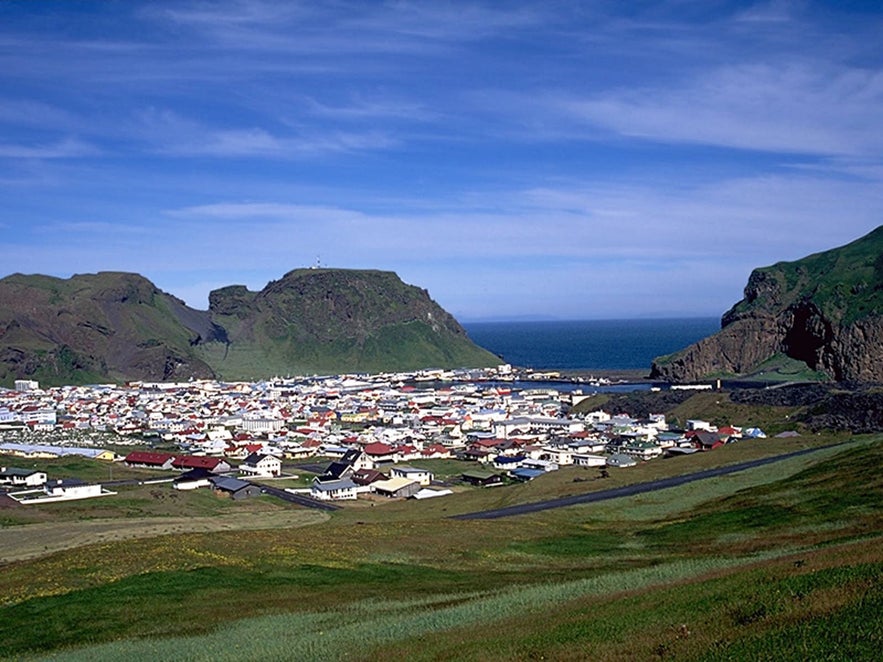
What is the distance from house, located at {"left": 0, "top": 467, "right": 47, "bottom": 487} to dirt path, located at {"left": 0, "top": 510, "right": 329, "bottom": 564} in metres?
27.6

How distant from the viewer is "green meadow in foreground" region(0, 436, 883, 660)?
55.6ft

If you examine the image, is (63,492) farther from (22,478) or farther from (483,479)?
(483,479)

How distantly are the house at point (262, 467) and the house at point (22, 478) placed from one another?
907 inches

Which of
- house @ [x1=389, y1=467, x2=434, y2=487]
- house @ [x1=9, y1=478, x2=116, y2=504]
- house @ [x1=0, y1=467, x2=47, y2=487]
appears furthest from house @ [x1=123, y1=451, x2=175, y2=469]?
house @ [x1=389, y1=467, x2=434, y2=487]

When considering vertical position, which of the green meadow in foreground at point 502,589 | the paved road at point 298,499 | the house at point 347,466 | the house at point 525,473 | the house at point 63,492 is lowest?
the house at point 525,473

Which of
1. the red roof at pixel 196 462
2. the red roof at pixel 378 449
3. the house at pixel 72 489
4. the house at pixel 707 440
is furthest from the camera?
the red roof at pixel 378 449

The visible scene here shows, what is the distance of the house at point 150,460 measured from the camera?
112 m

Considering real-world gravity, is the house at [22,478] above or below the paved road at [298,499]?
above

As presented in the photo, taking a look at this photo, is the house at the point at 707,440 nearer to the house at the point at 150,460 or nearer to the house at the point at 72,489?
the house at the point at 150,460

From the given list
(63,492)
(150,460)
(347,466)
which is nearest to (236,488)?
(347,466)

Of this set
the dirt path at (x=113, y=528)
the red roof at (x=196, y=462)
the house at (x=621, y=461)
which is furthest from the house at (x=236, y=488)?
the house at (x=621, y=461)

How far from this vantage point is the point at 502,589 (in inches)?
1157

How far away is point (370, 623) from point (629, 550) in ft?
73.7

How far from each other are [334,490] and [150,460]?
36.7 metres
